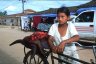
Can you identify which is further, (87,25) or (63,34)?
(87,25)

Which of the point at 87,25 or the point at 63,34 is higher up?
the point at 63,34

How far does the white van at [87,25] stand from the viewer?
49.5 feet

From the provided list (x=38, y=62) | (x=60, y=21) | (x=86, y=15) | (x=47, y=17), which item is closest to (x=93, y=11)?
(x=86, y=15)

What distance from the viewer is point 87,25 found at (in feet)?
50.5

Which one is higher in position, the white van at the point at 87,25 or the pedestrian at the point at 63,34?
the pedestrian at the point at 63,34

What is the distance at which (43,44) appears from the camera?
4.91 m

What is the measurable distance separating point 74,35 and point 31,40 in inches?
43.3

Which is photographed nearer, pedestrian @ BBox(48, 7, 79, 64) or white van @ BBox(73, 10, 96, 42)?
pedestrian @ BBox(48, 7, 79, 64)

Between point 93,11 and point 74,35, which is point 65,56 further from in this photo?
point 93,11

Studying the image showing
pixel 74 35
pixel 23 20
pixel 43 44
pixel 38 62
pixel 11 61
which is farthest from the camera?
pixel 23 20

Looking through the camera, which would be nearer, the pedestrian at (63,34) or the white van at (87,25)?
the pedestrian at (63,34)

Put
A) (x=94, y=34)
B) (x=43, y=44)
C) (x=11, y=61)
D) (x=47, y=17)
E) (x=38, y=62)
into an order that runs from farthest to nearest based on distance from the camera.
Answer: (x=47, y=17), (x=94, y=34), (x=11, y=61), (x=38, y=62), (x=43, y=44)

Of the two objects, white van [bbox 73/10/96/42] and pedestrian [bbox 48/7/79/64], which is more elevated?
pedestrian [bbox 48/7/79/64]

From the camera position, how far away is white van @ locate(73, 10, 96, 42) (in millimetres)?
15102
